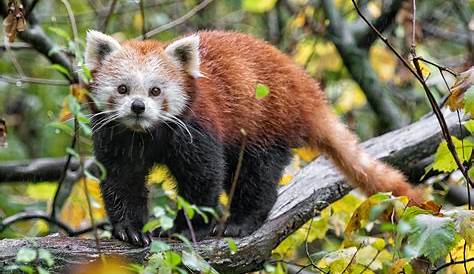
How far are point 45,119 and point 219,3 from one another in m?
2.28

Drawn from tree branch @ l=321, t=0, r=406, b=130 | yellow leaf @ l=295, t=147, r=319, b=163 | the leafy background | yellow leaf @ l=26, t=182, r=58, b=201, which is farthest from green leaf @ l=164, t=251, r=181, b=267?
tree branch @ l=321, t=0, r=406, b=130

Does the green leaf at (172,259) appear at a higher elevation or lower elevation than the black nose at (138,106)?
lower

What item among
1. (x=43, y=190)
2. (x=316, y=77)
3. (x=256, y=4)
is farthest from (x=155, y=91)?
(x=316, y=77)

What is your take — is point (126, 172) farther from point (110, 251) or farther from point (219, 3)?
point (219, 3)

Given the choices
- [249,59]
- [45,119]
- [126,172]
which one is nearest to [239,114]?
[249,59]

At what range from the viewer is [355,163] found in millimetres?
5191

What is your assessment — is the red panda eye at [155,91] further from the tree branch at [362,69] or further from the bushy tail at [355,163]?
the tree branch at [362,69]

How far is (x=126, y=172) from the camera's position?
4.57 m

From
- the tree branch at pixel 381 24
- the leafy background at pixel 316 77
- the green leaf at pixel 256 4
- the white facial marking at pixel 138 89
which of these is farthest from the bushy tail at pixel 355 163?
the green leaf at pixel 256 4

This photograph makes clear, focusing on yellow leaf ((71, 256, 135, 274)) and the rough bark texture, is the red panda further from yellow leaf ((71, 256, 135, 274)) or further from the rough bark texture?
yellow leaf ((71, 256, 135, 274))

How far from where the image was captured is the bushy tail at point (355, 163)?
516 centimetres

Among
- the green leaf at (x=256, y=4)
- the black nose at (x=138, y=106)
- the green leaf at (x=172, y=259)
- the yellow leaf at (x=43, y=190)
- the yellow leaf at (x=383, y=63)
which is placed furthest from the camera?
the yellow leaf at (x=383, y=63)

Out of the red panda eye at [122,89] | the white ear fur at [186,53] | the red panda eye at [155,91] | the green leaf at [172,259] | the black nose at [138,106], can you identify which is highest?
the white ear fur at [186,53]

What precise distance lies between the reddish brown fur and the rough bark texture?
6.6 inches
